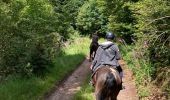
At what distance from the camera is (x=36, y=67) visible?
57.2 feet

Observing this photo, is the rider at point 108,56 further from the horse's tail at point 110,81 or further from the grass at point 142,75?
the grass at point 142,75

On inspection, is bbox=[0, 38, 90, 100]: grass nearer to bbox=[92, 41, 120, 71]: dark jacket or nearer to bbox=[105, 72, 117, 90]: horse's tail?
bbox=[92, 41, 120, 71]: dark jacket

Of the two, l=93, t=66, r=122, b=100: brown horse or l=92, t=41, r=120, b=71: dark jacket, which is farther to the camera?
l=92, t=41, r=120, b=71: dark jacket

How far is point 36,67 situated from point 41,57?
1.83 feet

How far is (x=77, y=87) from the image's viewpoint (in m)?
17.0

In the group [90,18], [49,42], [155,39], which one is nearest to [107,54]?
[155,39]

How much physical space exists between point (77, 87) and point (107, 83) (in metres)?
6.90

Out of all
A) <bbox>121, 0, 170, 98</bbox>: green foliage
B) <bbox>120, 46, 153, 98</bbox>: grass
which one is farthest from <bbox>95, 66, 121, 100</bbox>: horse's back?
<bbox>120, 46, 153, 98</bbox>: grass

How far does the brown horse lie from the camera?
10256mm

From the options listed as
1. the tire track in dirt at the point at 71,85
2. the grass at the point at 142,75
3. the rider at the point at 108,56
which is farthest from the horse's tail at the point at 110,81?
the tire track in dirt at the point at 71,85

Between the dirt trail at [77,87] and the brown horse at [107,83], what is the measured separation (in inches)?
164

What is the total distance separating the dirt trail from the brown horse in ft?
13.7

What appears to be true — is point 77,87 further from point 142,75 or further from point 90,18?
point 90,18

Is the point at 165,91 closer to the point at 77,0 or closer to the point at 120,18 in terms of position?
the point at 120,18
